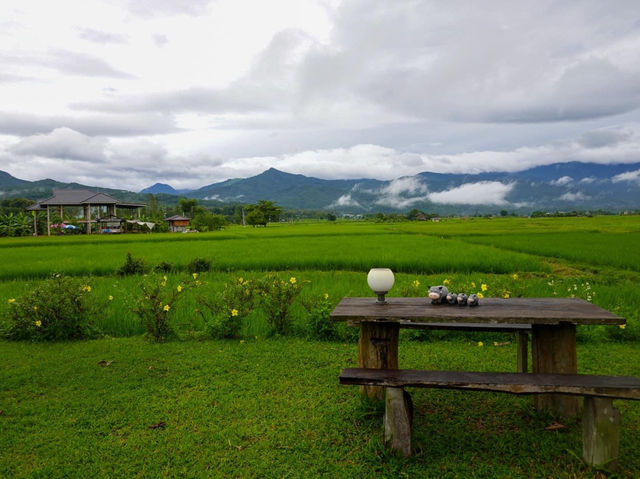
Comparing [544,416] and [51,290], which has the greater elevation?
[51,290]

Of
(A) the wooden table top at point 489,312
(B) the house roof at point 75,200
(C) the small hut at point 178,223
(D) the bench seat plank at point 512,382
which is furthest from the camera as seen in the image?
(C) the small hut at point 178,223

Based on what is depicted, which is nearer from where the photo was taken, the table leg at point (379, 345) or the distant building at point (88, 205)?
the table leg at point (379, 345)

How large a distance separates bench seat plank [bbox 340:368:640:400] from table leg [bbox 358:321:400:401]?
45cm

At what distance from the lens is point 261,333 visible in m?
6.50

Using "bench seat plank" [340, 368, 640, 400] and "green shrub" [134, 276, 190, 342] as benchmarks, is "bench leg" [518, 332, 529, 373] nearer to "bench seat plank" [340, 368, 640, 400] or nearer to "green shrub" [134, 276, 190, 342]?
"bench seat plank" [340, 368, 640, 400]

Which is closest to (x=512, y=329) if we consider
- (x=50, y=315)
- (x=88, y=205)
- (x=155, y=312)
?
(x=155, y=312)

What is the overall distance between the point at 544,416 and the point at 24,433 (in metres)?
4.83

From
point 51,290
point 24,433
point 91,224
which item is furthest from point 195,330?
point 91,224

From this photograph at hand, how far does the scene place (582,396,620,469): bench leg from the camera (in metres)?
2.90

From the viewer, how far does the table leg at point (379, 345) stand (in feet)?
12.3

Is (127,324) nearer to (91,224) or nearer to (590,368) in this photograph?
(590,368)

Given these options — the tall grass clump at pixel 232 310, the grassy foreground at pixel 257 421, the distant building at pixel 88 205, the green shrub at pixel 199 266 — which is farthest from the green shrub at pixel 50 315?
the distant building at pixel 88 205

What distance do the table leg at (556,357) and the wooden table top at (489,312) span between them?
0.69 ft

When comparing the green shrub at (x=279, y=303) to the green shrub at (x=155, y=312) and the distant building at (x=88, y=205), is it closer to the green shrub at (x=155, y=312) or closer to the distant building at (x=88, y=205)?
the green shrub at (x=155, y=312)
